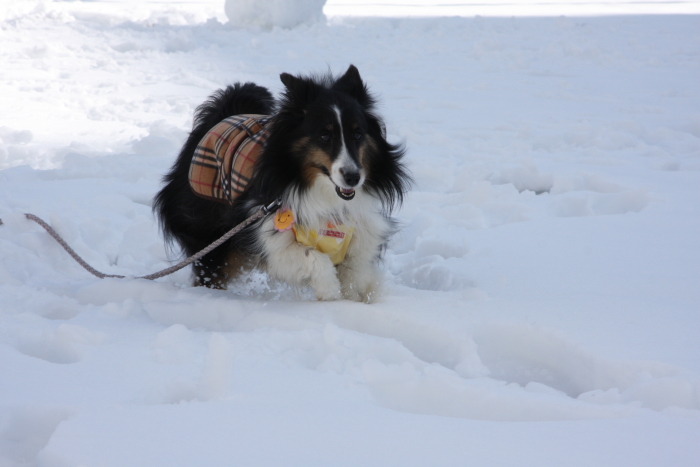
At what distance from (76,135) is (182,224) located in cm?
283

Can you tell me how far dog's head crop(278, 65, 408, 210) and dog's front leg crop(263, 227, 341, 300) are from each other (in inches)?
11.9

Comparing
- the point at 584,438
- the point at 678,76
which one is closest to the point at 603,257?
the point at 584,438

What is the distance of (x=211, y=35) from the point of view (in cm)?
1120

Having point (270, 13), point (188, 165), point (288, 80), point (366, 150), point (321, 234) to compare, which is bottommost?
point (321, 234)

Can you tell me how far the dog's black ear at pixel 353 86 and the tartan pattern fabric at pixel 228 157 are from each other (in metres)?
0.38

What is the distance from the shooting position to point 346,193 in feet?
8.70

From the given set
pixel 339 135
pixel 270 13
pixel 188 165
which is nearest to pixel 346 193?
pixel 339 135

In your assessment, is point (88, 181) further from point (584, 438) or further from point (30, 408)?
point (584, 438)

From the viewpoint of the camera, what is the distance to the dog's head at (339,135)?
104 inches

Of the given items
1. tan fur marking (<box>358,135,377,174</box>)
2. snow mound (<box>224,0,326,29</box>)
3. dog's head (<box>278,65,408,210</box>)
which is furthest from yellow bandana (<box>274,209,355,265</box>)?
snow mound (<box>224,0,326,29</box>)

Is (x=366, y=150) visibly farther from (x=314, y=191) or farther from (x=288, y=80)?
(x=288, y=80)

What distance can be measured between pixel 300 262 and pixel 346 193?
0.42 meters

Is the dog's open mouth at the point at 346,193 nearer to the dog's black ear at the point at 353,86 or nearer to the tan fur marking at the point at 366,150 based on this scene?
the tan fur marking at the point at 366,150

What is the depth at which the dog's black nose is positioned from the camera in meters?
2.55
